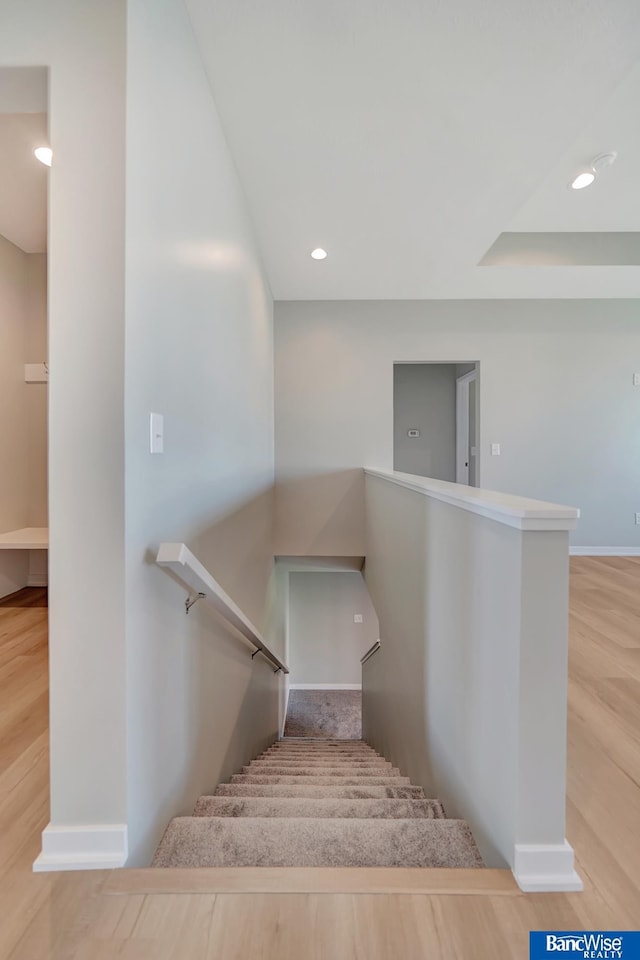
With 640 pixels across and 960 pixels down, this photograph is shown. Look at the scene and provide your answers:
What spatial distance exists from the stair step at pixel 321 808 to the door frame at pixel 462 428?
5318 millimetres

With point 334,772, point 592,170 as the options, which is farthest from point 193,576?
point 592,170

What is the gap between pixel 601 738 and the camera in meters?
1.61

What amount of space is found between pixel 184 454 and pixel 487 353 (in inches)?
157

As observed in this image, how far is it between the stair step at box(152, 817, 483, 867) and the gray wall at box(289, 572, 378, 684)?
15.9 feet

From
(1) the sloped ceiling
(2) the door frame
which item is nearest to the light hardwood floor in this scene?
(1) the sloped ceiling

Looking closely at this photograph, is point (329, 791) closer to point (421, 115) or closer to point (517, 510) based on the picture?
point (517, 510)

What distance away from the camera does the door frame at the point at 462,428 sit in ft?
21.3

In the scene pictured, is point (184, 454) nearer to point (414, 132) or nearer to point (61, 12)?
point (61, 12)

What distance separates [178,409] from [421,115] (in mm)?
1881

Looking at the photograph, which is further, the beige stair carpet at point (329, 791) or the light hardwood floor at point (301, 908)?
the beige stair carpet at point (329, 791)

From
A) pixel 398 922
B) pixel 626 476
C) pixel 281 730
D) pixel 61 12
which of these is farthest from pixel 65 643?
pixel 626 476

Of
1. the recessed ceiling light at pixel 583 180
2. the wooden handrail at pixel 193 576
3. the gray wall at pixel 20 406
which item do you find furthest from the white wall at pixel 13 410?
the recessed ceiling light at pixel 583 180

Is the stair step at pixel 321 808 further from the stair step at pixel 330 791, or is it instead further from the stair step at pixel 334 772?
the stair step at pixel 334 772

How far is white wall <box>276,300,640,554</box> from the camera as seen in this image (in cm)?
459
